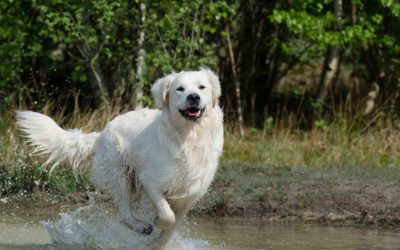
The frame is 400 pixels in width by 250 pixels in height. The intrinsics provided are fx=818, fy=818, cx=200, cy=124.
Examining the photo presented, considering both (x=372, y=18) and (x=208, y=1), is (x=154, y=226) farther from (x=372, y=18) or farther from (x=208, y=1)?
(x=372, y=18)

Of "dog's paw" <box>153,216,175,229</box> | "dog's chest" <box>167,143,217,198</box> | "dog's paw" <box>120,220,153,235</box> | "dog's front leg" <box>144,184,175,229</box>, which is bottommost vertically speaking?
"dog's paw" <box>120,220,153,235</box>

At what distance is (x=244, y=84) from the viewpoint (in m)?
18.2

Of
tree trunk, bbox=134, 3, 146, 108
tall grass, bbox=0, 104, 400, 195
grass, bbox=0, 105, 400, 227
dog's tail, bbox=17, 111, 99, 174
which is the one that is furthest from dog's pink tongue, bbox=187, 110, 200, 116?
tree trunk, bbox=134, 3, 146, 108

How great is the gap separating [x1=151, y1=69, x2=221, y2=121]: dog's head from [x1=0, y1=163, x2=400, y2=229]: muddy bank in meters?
3.18

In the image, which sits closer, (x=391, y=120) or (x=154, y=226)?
(x=154, y=226)

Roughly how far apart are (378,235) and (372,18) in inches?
308

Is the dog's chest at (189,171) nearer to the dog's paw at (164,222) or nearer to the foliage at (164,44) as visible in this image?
the dog's paw at (164,222)

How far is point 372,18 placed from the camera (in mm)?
15844

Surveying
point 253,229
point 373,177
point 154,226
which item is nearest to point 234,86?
point 373,177

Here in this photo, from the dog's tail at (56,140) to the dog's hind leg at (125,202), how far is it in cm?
61

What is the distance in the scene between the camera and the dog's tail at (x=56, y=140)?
8094mm

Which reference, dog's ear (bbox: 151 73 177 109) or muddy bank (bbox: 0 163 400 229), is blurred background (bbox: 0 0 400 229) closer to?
muddy bank (bbox: 0 163 400 229)

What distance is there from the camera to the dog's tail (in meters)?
8.09

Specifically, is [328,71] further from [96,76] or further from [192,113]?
[192,113]
